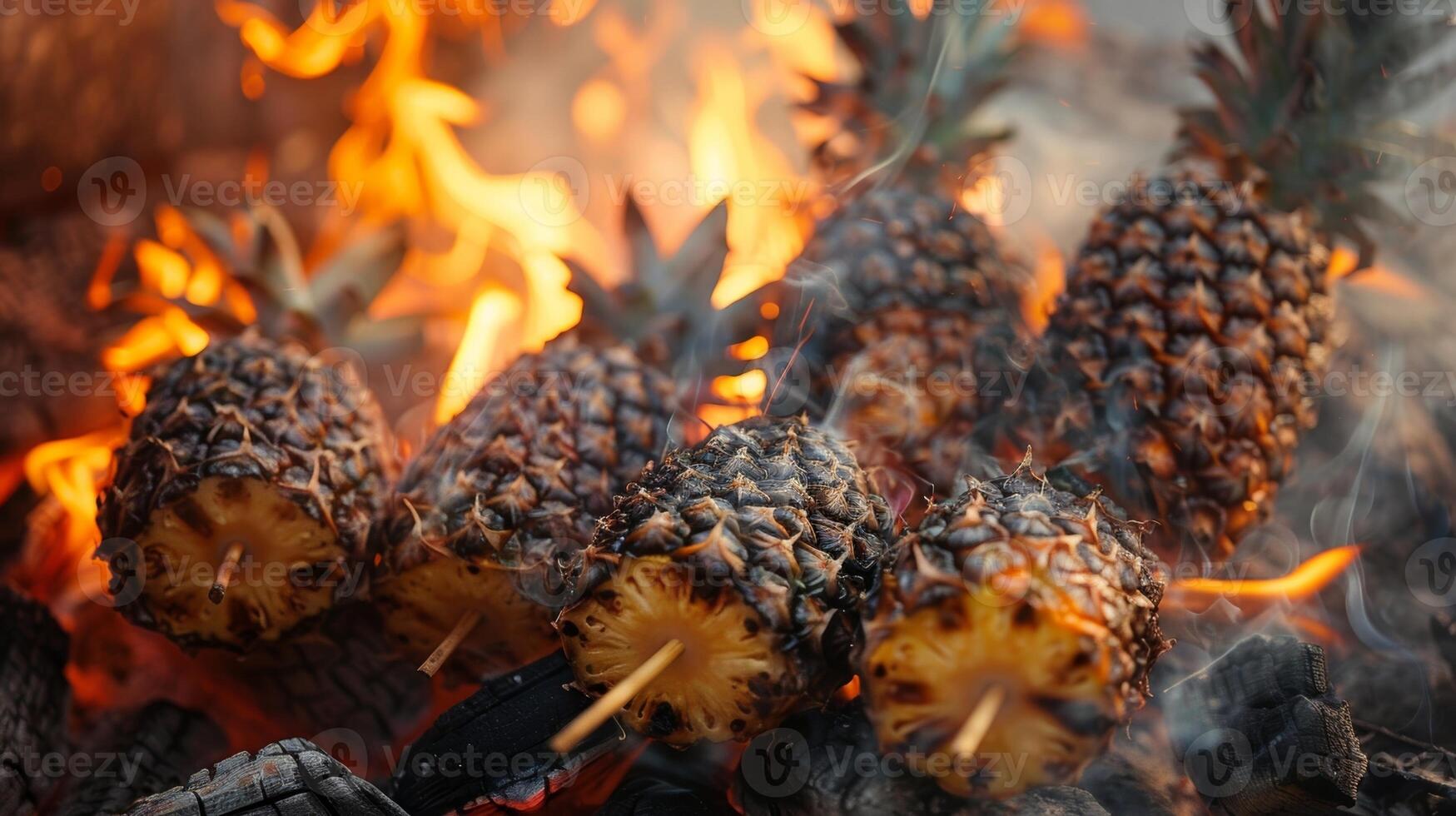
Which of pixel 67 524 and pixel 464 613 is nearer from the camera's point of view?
pixel 464 613

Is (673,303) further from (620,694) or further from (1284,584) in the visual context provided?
(1284,584)

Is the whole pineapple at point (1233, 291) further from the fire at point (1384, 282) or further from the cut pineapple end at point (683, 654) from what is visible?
the cut pineapple end at point (683, 654)

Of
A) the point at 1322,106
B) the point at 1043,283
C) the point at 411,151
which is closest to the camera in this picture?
the point at 1322,106

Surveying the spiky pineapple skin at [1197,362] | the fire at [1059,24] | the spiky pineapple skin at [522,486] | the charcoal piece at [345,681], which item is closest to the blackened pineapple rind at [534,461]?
the spiky pineapple skin at [522,486]

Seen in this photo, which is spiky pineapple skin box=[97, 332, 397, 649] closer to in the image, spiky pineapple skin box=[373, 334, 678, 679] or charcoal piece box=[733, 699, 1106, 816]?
spiky pineapple skin box=[373, 334, 678, 679]

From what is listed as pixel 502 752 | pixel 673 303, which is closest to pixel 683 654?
pixel 502 752

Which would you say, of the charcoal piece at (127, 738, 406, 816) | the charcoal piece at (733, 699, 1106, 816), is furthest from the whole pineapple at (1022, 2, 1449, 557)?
the charcoal piece at (127, 738, 406, 816)
